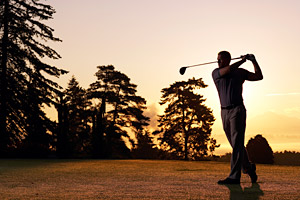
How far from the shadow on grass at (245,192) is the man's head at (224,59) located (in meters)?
2.33

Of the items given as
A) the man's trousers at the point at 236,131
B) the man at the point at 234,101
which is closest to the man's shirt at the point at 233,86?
the man at the point at 234,101

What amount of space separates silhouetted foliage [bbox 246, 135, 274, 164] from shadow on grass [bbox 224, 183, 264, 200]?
20876 mm

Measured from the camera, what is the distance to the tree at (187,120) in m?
47.1

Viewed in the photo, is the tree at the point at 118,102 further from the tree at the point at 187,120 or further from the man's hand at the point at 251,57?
the man's hand at the point at 251,57

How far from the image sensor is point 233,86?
863cm

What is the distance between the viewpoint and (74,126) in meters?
47.2

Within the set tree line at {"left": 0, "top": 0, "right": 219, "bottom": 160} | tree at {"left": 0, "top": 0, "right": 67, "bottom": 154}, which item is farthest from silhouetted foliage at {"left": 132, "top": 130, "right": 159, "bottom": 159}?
tree at {"left": 0, "top": 0, "right": 67, "bottom": 154}

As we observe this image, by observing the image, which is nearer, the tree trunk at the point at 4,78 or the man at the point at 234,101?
the man at the point at 234,101

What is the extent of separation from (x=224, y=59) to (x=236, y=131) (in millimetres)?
1421

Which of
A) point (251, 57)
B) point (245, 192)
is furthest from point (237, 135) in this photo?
point (251, 57)

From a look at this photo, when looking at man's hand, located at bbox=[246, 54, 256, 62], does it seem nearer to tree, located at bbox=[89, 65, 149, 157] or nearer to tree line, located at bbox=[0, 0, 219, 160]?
tree line, located at bbox=[0, 0, 219, 160]

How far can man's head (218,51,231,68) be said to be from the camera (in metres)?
8.97

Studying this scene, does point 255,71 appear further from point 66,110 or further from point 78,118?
point 78,118

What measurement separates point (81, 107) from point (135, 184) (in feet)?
132
